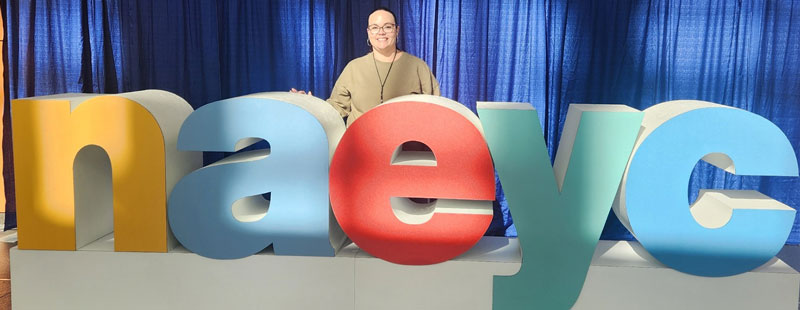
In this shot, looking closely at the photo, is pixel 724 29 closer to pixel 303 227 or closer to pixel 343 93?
pixel 343 93

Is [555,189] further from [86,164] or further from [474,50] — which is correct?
[474,50]

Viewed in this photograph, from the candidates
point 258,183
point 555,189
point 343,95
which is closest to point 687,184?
point 555,189

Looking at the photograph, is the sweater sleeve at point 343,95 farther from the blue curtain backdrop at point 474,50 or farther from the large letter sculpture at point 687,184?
the large letter sculpture at point 687,184

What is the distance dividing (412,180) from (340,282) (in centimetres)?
44

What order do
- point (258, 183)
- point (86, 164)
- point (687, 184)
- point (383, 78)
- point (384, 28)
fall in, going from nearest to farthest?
point (687, 184) < point (258, 183) < point (86, 164) < point (384, 28) < point (383, 78)

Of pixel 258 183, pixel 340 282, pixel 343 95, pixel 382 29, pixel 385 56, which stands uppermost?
pixel 382 29

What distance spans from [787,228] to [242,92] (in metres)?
3.01

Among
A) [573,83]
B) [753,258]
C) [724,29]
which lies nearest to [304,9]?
[573,83]

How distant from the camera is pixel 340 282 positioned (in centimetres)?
256

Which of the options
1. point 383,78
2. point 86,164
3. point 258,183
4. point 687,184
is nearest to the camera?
point 687,184

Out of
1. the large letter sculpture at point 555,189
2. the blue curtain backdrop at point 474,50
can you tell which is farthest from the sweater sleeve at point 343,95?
the large letter sculpture at point 555,189

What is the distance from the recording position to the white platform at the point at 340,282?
8.09 feet

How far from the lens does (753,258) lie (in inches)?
94.6

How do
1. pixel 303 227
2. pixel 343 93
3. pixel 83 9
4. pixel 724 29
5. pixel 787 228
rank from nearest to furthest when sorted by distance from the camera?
pixel 787 228, pixel 303 227, pixel 343 93, pixel 724 29, pixel 83 9
